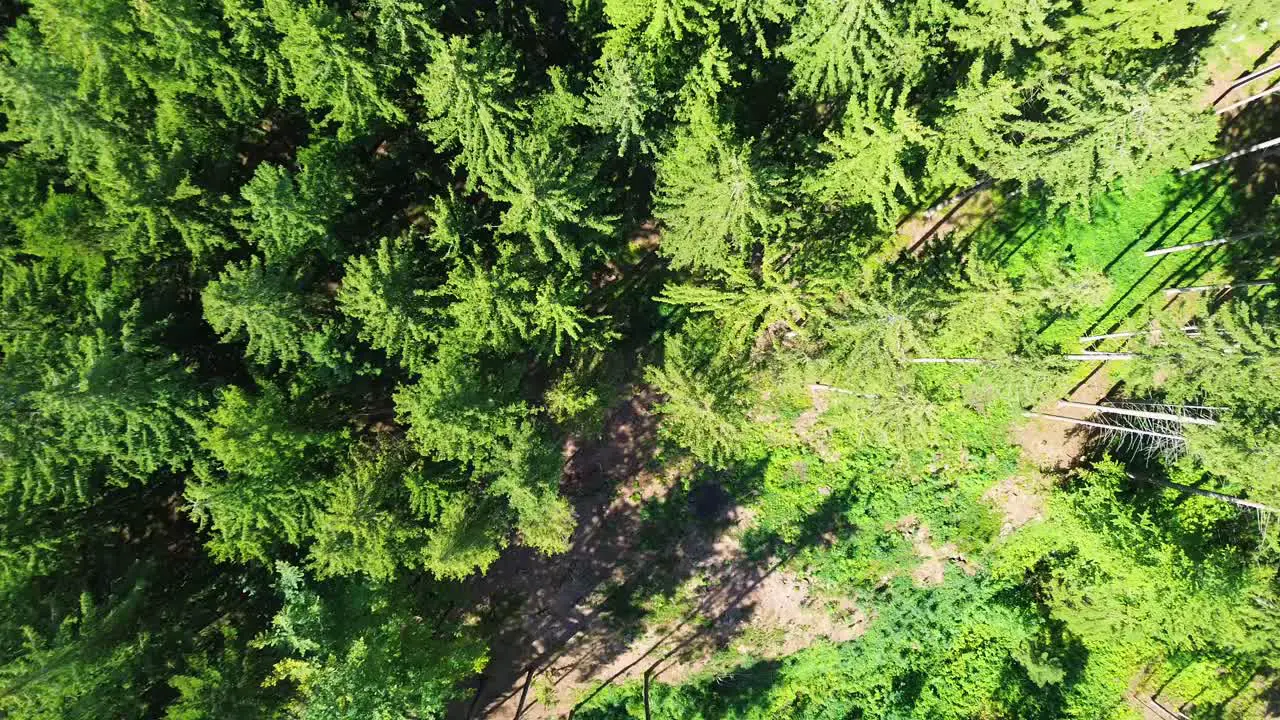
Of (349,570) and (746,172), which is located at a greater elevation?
(746,172)

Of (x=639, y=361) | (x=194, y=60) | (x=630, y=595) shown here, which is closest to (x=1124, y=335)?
(x=639, y=361)

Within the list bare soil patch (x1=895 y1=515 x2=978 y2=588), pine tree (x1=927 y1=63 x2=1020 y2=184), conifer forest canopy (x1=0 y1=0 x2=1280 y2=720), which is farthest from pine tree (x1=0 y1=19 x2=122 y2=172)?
bare soil patch (x1=895 y1=515 x2=978 y2=588)

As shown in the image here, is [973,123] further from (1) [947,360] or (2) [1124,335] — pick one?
(2) [1124,335]

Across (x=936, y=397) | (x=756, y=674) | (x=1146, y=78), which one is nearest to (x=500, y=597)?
(x=756, y=674)

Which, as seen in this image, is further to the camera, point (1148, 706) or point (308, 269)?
point (1148, 706)

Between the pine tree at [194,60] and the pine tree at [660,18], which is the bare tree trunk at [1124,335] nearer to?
the pine tree at [660,18]

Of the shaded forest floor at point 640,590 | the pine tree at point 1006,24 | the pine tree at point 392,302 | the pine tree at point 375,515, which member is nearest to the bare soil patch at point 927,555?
the shaded forest floor at point 640,590

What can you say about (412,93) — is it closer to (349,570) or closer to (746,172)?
(746,172)
